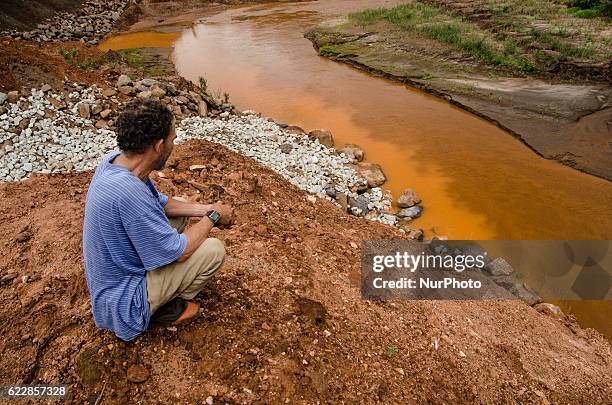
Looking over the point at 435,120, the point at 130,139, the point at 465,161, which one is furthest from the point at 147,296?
the point at 435,120

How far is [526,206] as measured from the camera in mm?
6613

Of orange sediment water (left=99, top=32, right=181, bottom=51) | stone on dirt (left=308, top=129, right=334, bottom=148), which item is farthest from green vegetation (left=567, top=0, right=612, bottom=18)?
orange sediment water (left=99, top=32, right=181, bottom=51)

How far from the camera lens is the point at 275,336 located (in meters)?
3.00

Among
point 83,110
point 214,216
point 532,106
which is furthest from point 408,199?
point 83,110

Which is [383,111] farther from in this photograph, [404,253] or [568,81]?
[404,253]

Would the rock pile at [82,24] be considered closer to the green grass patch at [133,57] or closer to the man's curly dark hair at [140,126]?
the green grass patch at [133,57]

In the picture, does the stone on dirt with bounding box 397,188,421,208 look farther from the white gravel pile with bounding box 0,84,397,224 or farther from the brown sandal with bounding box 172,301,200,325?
the brown sandal with bounding box 172,301,200,325

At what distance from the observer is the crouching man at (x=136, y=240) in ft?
7.02

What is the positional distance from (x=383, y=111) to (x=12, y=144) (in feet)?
26.3

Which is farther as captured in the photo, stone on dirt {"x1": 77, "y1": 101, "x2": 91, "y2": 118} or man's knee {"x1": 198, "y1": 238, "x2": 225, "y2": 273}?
stone on dirt {"x1": 77, "y1": 101, "x2": 91, "y2": 118}

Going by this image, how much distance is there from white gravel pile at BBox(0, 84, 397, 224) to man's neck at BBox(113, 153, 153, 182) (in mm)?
4048

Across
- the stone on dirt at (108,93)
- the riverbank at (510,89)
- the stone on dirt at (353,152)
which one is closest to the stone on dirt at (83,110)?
the stone on dirt at (108,93)

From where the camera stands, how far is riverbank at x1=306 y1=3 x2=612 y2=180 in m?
8.44

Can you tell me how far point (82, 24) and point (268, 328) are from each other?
22.2 meters
